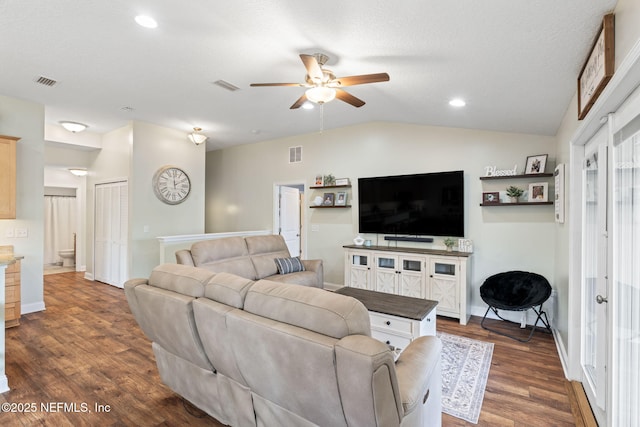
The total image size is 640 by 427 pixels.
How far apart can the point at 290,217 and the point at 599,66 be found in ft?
18.7

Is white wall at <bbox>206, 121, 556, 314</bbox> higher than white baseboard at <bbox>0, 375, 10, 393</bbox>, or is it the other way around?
white wall at <bbox>206, 121, 556, 314</bbox>

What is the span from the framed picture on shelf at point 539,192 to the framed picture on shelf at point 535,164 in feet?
0.53

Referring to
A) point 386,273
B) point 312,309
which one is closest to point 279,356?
point 312,309

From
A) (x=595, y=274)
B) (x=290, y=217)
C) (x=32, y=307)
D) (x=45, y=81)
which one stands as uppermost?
(x=45, y=81)

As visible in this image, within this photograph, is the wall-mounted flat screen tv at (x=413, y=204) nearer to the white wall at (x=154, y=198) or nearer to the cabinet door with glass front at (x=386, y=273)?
the cabinet door with glass front at (x=386, y=273)

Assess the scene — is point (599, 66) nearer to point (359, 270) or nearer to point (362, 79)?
point (362, 79)

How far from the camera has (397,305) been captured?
3.01 meters

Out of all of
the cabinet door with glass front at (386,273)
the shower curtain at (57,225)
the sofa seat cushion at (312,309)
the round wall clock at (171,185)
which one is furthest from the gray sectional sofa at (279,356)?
the shower curtain at (57,225)

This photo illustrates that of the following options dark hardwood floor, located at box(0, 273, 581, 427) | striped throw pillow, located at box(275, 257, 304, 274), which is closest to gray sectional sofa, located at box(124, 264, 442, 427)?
dark hardwood floor, located at box(0, 273, 581, 427)

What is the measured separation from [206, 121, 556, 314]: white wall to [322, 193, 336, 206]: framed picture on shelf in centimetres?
18

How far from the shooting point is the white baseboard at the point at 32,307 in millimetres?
4317

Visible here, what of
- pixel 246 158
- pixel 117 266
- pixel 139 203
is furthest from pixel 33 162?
pixel 246 158

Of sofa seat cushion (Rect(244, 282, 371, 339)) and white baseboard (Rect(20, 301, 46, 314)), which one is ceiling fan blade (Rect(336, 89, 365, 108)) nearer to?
sofa seat cushion (Rect(244, 282, 371, 339))

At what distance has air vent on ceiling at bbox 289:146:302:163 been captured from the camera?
621cm
